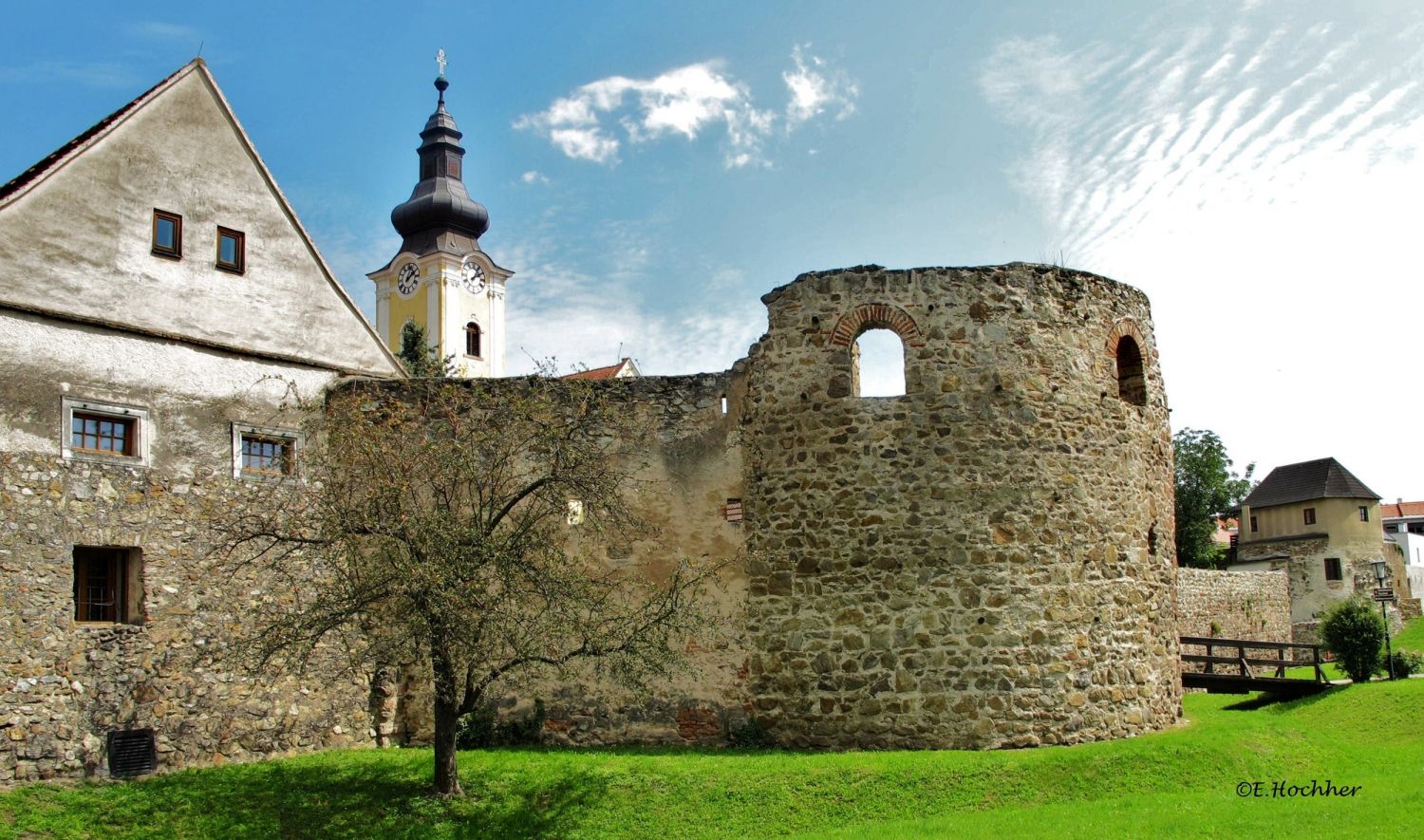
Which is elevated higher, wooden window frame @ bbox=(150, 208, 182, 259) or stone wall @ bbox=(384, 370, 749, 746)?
wooden window frame @ bbox=(150, 208, 182, 259)

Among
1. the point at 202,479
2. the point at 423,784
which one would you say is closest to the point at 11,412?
the point at 202,479

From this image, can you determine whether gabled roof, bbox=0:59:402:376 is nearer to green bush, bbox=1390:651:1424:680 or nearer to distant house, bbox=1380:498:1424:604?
green bush, bbox=1390:651:1424:680

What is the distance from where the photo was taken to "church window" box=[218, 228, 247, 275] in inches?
604

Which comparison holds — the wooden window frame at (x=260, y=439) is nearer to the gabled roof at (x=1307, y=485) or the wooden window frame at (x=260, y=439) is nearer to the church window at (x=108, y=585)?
the church window at (x=108, y=585)

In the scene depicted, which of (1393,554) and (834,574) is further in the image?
(1393,554)

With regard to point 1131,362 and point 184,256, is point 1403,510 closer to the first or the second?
point 1131,362

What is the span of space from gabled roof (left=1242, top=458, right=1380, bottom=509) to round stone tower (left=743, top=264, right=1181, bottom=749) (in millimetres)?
34875

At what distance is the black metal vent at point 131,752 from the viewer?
13102mm

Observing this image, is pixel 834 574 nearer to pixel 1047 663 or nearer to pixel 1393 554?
pixel 1047 663

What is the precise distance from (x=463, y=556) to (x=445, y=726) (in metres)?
2.03

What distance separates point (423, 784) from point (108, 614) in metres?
4.25

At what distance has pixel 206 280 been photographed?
15.0 m

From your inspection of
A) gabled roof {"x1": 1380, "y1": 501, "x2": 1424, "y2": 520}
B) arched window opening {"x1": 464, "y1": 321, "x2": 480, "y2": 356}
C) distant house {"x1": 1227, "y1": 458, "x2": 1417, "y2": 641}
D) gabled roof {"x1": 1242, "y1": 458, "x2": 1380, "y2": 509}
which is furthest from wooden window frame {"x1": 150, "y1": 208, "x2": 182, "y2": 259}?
gabled roof {"x1": 1380, "y1": 501, "x2": 1424, "y2": 520}

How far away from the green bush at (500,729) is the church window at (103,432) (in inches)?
205
